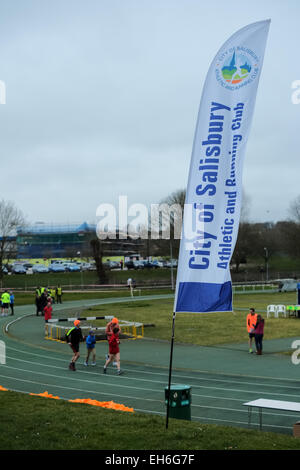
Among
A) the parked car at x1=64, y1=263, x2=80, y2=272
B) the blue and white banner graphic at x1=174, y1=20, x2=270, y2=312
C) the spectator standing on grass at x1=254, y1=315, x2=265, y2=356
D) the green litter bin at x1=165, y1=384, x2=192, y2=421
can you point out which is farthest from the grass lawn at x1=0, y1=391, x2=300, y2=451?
the parked car at x1=64, y1=263, x2=80, y2=272

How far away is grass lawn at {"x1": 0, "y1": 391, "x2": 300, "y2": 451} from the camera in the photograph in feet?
27.3

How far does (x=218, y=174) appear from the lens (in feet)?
30.1

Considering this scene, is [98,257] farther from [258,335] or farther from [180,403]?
[180,403]

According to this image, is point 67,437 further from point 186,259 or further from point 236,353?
point 236,353

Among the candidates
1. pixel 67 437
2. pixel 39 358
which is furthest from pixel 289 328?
pixel 67 437

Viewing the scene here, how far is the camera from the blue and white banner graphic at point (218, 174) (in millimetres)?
8914

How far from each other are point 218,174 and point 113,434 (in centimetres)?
429

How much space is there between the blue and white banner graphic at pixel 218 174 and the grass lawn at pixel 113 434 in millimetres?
1902

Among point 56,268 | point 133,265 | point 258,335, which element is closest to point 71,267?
point 56,268

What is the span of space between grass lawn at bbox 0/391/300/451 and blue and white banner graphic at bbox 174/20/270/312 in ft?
6.24

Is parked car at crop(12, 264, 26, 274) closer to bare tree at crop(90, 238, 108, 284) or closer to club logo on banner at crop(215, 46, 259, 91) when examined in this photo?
bare tree at crop(90, 238, 108, 284)

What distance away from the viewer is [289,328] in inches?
1114
